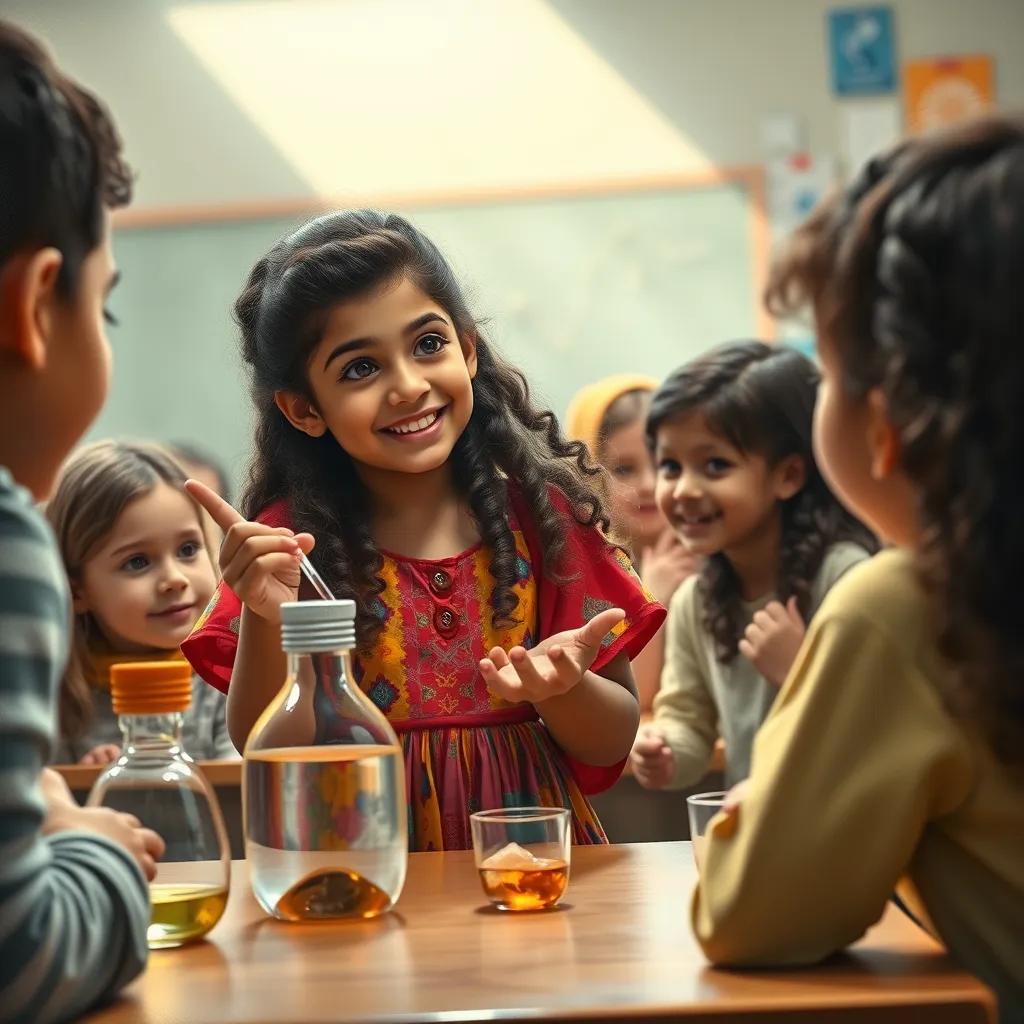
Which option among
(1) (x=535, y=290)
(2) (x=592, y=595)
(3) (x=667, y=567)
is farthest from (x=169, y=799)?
(1) (x=535, y=290)

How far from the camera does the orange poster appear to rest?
17.1 feet

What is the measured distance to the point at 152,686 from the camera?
94 centimetres

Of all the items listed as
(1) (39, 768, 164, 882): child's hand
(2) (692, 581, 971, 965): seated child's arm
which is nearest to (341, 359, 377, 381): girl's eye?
(1) (39, 768, 164, 882): child's hand

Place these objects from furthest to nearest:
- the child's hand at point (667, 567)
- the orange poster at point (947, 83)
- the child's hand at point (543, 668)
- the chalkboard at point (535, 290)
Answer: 1. the chalkboard at point (535, 290)
2. the orange poster at point (947, 83)
3. the child's hand at point (667, 567)
4. the child's hand at point (543, 668)

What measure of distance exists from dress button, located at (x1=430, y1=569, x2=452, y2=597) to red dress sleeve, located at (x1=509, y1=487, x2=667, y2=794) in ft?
0.33

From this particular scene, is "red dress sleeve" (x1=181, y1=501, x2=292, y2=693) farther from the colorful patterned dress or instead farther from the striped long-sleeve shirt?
the striped long-sleeve shirt

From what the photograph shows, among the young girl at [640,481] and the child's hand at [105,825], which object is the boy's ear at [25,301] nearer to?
the child's hand at [105,825]

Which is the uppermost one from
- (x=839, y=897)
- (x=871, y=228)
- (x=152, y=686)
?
(x=871, y=228)

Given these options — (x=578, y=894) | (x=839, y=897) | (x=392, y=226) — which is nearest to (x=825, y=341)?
(x=839, y=897)

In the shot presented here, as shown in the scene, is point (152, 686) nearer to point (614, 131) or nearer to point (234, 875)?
point (234, 875)

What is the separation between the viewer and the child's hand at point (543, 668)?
126cm

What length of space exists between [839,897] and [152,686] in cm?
43

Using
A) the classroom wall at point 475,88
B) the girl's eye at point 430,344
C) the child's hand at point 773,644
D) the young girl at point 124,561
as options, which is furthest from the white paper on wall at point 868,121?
the girl's eye at point 430,344

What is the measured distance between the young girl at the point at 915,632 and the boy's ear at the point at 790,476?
1.71 meters
